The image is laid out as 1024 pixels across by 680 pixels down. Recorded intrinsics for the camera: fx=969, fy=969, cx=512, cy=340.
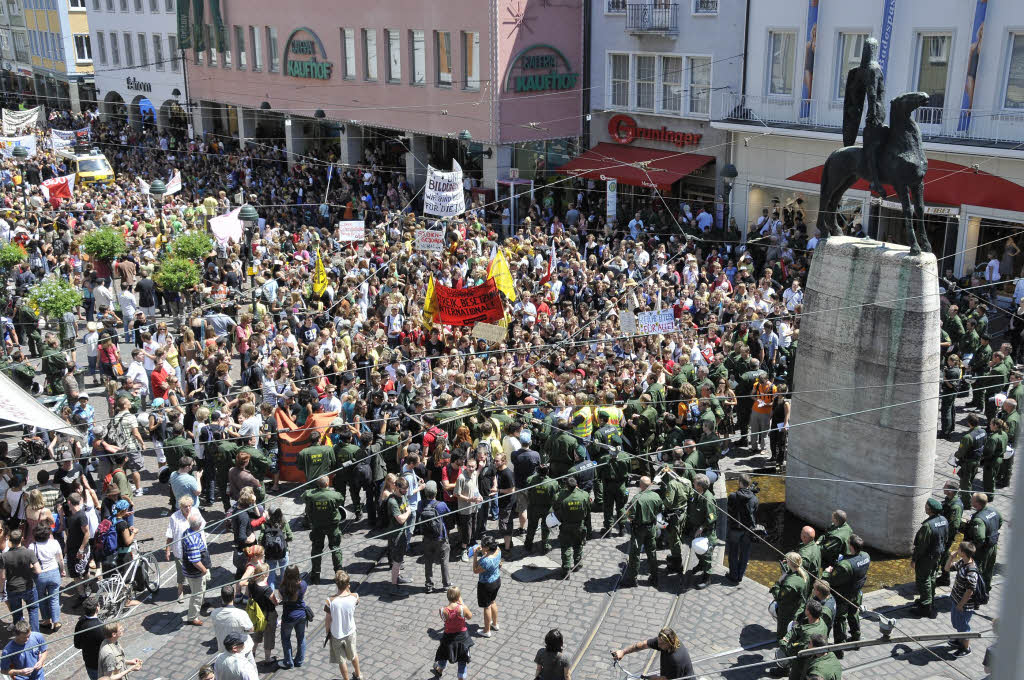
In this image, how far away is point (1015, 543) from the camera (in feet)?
4.14

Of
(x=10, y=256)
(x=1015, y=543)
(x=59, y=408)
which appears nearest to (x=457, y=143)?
(x=10, y=256)

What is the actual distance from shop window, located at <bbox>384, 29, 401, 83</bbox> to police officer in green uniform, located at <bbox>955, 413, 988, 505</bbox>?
2703 centimetres

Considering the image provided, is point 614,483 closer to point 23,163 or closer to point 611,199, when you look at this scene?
point 611,199

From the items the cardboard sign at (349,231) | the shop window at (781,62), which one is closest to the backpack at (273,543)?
the cardboard sign at (349,231)

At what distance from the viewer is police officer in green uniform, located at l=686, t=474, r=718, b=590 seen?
11.1m

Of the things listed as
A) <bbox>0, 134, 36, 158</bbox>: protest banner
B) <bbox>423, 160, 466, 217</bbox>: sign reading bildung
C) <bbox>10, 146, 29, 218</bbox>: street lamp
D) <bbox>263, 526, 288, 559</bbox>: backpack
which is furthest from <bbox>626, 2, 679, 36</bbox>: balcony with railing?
<bbox>0, 134, 36, 158</bbox>: protest banner

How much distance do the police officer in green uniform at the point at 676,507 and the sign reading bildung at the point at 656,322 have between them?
4535 millimetres

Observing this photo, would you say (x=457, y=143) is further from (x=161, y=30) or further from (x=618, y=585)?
(x=618, y=585)

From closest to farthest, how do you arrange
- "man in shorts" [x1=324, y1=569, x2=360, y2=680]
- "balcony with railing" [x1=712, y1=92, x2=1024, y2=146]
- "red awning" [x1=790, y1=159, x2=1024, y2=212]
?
"man in shorts" [x1=324, y1=569, x2=360, y2=680] < "red awning" [x1=790, y1=159, x2=1024, y2=212] < "balcony with railing" [x1=712, y1=92, x2=1024, y2=146]

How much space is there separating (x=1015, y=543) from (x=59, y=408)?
1594cm

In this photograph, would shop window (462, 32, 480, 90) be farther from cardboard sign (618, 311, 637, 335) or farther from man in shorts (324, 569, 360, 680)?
man in shorts (324, 569, 360, 680)

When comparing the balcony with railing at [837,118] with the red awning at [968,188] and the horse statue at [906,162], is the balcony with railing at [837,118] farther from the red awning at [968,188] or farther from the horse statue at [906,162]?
the horse statue at [906,162]

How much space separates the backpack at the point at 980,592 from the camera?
980 centimetres

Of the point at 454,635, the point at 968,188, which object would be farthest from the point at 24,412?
the point at 968,188
